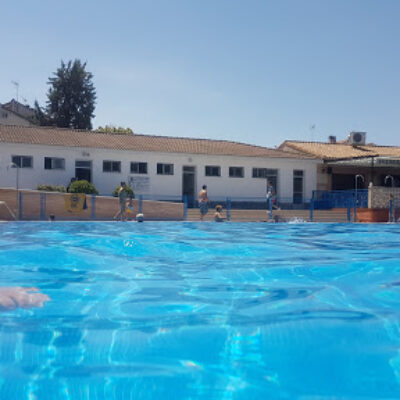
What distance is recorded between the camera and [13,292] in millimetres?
5227

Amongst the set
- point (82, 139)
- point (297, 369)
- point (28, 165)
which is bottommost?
point (297, 369)

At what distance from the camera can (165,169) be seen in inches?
998

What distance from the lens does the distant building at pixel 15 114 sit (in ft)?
143

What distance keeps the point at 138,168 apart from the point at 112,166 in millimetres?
1372

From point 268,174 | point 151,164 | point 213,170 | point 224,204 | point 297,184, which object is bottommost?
point 224,204

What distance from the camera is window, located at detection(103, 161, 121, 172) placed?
24.2 meters

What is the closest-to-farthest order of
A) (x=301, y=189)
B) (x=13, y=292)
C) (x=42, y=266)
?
(x=13, y=292), (x=42, y=266), (x=301, y=189)

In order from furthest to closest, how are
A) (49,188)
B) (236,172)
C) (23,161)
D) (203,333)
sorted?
(236,172), (23,161), (49,188), (203,333)

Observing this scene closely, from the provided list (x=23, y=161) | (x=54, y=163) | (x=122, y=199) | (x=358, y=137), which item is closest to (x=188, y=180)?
(x=54, y=163)

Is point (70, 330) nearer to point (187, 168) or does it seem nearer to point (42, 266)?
point (42, 266)

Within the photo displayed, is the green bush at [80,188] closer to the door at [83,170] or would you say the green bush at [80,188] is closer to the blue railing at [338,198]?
the door at [83,170]

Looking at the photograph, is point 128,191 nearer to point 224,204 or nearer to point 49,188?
point 49,188

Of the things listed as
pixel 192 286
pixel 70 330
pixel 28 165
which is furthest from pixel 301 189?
pixel 70 330

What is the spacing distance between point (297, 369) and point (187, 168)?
75.6ft
